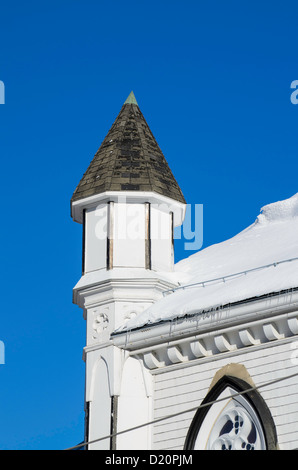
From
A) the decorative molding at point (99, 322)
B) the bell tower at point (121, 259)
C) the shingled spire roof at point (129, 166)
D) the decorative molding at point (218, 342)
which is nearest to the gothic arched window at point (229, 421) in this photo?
the decorative molding at point (218, 342)

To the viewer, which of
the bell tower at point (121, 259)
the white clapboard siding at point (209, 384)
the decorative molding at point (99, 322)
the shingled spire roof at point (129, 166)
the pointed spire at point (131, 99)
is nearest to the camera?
the white clapboard siding at point (209, 384)

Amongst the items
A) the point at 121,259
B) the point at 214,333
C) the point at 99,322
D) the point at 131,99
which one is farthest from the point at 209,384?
the point at 131,99

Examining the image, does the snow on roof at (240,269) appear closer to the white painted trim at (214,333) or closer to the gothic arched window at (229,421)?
the white painted trim at (214,333)

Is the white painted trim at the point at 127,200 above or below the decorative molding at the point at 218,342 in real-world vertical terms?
above

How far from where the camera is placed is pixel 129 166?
856 inches

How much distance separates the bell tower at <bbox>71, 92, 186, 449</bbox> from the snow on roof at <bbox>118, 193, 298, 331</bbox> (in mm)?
548

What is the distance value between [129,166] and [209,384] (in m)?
5.03

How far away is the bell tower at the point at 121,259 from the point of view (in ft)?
64.2

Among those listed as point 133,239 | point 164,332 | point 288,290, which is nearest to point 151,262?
point 133,239

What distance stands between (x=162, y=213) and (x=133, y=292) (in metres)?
1.96

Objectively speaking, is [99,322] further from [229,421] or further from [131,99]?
[131,99]

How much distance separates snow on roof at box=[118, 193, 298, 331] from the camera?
18.7 meters

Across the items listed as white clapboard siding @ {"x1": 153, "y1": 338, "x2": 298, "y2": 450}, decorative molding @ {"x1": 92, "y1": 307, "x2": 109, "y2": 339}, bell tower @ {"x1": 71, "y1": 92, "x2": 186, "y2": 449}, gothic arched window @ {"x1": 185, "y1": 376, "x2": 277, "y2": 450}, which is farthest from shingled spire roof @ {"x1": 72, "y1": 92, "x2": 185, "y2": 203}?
gothic arched window @ {"x1": 185, "y1": 376, "x2": 277, "y2": 450}

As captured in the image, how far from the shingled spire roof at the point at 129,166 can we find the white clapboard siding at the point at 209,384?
3.86 m
